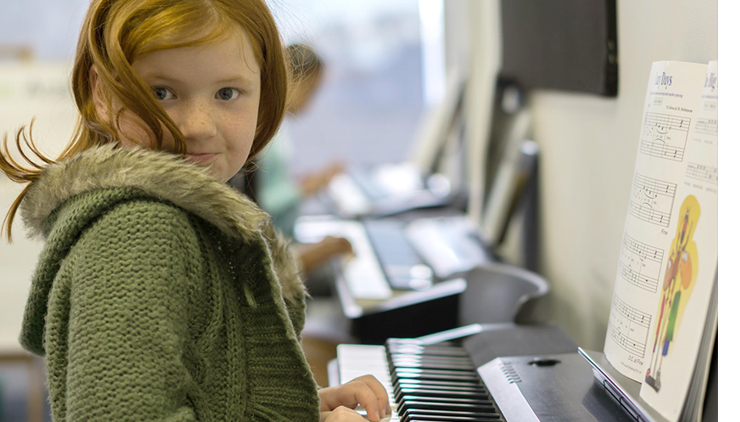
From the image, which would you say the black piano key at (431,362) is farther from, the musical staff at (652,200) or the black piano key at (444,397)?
the musical staff at (652,200)

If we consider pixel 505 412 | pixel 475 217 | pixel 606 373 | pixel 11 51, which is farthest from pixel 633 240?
pixel 11 51

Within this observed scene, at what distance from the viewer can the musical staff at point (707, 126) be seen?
0.65m

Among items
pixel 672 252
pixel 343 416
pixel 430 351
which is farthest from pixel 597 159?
pixel 343 416

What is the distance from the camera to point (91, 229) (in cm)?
67

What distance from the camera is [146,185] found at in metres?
0.68

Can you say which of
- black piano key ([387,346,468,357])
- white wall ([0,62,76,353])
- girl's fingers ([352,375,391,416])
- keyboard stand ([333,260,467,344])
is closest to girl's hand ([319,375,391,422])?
girl's fingers ([352,375,391,416])

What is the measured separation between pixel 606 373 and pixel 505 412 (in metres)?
0.14

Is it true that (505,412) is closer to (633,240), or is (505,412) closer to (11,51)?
(633,240)

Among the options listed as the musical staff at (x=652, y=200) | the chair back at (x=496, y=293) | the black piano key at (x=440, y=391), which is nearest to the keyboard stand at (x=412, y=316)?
the chair back at (x=496, y=293)

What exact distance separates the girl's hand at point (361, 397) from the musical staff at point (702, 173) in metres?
0.50

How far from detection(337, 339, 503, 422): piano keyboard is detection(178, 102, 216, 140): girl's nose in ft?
1.58

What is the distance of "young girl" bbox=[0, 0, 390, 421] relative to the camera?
0.63 meters

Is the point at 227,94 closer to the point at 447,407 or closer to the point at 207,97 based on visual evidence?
the point at 207,97

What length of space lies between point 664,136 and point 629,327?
0.23m
